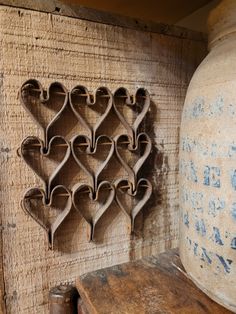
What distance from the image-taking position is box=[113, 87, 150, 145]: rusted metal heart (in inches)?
21.5

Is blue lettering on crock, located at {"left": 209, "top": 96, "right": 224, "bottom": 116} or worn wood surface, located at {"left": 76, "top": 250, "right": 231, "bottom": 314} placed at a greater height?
blue lettering on crock, located at {"left": 209, "top": 96, "right": 224, "bottom": 116}

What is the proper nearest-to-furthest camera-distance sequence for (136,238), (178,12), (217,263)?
1. (217,263)
2. (136,238)
3. (178,12)

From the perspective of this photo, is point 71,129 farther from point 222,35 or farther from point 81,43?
point 222,35

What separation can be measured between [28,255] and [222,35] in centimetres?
55

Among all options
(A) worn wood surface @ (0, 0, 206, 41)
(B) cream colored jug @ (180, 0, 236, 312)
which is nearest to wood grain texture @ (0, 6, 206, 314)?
(A) worn wood surface @ (0, 0, 206, 41)

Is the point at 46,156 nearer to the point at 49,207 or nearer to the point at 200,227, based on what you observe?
the point at 49,207

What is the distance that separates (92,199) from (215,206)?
263 millimetres

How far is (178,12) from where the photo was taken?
2.66 ft

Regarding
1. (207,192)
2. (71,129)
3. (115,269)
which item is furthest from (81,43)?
(115,269)

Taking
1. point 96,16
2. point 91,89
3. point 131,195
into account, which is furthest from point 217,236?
point 96,16

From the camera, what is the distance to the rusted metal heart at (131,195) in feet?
1.86

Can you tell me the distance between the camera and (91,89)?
0.53 meters

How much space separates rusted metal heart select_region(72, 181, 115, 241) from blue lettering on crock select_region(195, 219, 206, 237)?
0.21 m

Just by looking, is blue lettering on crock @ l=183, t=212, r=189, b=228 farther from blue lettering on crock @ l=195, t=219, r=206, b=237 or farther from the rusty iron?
the rusty iron
